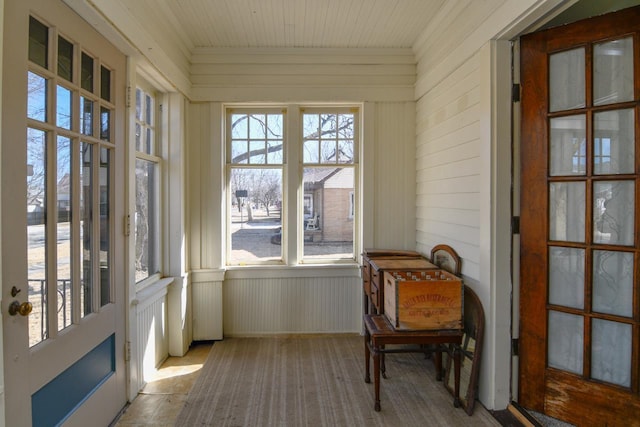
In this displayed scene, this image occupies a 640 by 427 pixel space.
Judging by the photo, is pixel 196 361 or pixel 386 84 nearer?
pixel 196 361

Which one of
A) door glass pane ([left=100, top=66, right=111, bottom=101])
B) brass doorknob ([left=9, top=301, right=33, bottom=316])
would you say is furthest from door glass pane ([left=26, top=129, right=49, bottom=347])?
door glass pane ([left=100, top=66, right=111, bottom=101])

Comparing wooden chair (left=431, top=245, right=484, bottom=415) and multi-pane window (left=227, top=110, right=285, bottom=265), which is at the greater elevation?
multi-pane window (left=227, top=110, right=285, bottom=265)

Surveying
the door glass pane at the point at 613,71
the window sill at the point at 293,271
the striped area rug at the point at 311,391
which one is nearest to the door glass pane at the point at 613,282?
the door glass pane at the point at 613,71

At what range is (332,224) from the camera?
12.3ft

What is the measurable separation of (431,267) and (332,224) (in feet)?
4.24

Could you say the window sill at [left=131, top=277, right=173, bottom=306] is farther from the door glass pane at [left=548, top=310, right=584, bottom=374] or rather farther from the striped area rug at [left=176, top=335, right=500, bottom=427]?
the door glass pane at [left=548, top=310, right=584, bottom=374]

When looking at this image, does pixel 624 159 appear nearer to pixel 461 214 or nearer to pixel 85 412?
pixel 461 214

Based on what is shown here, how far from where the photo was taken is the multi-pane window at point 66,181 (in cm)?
157

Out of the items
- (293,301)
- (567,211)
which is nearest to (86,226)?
(293,301)

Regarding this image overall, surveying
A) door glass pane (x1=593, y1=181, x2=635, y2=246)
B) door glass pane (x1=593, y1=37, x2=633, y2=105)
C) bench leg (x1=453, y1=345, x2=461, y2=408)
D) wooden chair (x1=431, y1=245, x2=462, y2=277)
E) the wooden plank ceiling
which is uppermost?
the wooden plank ceiling

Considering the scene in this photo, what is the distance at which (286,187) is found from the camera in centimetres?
365

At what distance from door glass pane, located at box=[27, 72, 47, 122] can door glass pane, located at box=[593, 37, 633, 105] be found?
9.42ft

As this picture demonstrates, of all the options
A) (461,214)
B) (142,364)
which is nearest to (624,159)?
(461,214)

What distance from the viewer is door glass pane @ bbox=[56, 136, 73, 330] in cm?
174
